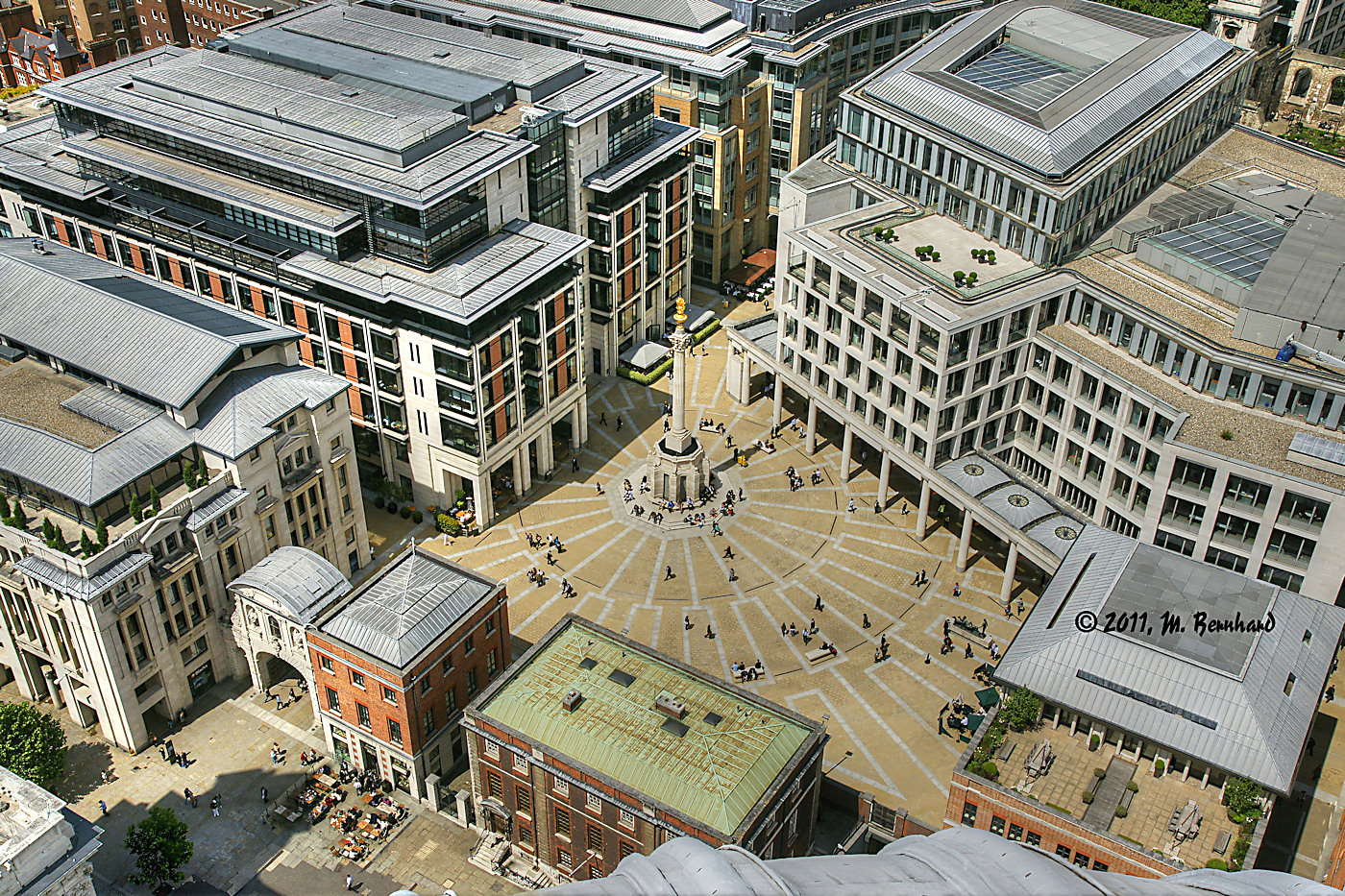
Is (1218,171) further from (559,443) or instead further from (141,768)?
(141,768)

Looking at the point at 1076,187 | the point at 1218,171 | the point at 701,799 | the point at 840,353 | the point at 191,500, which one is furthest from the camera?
the point at 1218,171

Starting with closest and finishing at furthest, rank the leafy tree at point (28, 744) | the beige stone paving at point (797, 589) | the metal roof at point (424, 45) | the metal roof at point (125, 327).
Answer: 1. the leafy tree at point (28, 744)
2. the metal roof at point (125, 327)
3. the beige stone paving at point (797, 589)
4. the metal roof at point (424, 45)

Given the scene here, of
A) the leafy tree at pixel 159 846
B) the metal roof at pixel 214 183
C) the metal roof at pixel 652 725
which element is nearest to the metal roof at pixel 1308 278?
the metal roof at pixel 652 725

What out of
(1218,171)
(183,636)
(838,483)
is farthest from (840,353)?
(183,636)

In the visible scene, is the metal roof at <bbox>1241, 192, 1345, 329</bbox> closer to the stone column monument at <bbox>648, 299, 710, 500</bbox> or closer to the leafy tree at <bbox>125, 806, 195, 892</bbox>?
the stone column monument at <bbox>648, 299, 710, 500</bbox>

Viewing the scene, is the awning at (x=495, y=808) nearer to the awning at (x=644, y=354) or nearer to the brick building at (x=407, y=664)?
the brick building at (x=407, y=664)

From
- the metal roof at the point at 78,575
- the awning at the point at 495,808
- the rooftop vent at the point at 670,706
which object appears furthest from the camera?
the metal roof at the point at 78,575

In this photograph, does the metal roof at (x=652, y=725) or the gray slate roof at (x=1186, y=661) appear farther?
the metal roof at (x=652, y=725)
